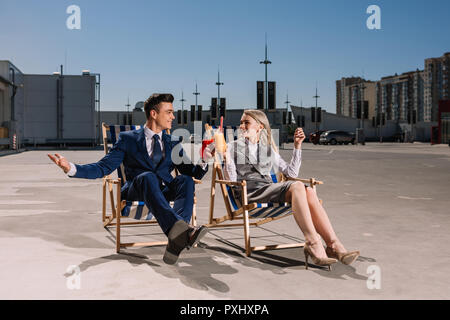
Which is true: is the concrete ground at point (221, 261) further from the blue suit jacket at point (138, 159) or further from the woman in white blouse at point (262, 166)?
the blue suit jacket at point (138, 159)

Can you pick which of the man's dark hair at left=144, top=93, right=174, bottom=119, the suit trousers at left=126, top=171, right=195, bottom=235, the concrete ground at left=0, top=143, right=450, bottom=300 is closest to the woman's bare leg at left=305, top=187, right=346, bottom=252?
the concrete ground at left=0, top=143, right=450, bottom=300

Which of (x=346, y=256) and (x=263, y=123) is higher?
(x=263, y=123)

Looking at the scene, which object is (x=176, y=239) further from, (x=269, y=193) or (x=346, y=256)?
(x=346, y=256)

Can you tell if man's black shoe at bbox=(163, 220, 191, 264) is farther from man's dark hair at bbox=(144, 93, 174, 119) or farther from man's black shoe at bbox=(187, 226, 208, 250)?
man's dark hair at bbox=(144, 93, 174, 119)

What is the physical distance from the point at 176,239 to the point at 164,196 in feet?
2.21

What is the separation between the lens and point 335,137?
165ft

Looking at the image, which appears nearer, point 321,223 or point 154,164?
point 321,223

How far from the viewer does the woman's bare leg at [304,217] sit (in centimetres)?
388

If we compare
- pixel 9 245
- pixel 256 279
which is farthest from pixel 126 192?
pixel 256 279

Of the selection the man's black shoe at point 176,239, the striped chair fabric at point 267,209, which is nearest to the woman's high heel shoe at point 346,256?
the striped chair fabric at point 267,209

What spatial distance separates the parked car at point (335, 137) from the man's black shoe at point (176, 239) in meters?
47.0

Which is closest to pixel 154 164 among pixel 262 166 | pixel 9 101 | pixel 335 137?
pixel 262 166
